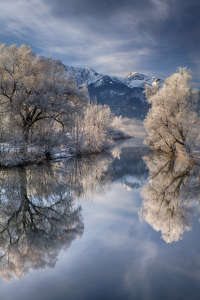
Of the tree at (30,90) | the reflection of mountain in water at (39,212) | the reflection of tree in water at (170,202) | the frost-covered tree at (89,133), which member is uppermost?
the tree at (30,90)

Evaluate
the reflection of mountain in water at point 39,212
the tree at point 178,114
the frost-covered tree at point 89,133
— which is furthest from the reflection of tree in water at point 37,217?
the tree at point 178,114

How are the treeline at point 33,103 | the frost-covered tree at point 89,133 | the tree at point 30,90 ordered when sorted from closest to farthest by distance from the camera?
the treeline at point 33,103
the tree at point 30,90
the frost-covered tree at point 89,133

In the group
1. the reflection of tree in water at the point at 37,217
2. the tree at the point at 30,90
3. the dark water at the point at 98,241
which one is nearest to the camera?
the dark water at the point at 98,241

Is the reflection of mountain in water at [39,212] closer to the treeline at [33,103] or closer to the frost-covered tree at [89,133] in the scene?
the treeline at [33,103]

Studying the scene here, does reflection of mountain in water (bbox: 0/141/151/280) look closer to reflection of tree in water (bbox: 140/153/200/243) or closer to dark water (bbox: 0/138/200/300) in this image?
dark water (bbox: 0/138/200/300)

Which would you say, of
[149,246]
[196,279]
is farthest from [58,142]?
Answer: [196,279]

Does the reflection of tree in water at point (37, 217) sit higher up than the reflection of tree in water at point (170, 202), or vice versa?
the reflection of tree in water at point (170, 202)

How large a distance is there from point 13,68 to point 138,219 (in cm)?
1768

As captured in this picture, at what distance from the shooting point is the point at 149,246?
241 inches

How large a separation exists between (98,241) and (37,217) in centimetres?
270

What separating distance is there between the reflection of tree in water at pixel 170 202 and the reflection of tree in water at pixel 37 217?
2621 mm

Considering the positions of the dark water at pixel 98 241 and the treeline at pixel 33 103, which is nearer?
the dark water at pixel 98 241

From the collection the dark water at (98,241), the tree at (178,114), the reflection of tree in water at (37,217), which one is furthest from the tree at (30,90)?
Answer: the tree at (178,114)

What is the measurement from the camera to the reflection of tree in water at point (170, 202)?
23.9 feet
